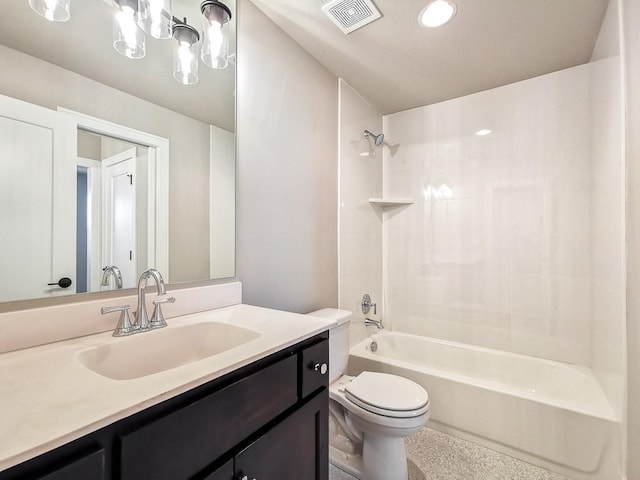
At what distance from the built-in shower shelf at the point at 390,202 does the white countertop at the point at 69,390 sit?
1.80m

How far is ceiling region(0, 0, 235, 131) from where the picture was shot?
0.85m

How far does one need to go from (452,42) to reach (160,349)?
2158 mm

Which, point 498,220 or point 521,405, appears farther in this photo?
point 498,220

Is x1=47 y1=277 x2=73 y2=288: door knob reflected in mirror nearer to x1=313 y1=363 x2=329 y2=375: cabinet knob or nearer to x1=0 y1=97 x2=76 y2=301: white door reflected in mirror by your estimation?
x1=0 y1=97 x2=76 y2=301: white door reflected in mirror

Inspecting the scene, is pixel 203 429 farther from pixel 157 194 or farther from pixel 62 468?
pixel 157 194

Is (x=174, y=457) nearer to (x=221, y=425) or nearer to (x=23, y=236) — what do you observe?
(x=221, y=425)

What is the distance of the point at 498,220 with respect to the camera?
2264mm

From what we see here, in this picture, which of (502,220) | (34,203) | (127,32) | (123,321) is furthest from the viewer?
(502,220)

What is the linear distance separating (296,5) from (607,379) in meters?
2.57

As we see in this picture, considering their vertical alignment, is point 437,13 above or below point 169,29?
above

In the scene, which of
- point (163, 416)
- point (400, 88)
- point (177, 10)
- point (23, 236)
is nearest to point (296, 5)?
point (177, 10)

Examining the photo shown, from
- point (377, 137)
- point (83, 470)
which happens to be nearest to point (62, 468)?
point (83, 470)

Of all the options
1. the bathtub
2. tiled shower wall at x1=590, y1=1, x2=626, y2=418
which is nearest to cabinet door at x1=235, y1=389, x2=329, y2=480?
the bathtub

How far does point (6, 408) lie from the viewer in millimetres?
491
